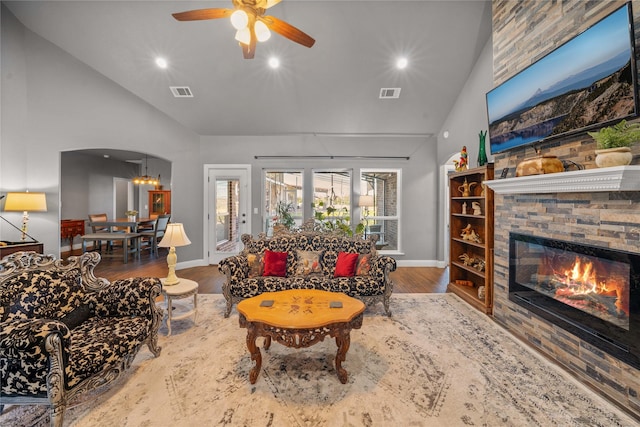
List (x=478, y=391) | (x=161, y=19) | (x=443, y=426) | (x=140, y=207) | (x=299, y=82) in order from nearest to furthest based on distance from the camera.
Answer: (x=443, y=426) → (x=478, y=391) → (x=161, y=19) → (x=299, y=82) → (x=140, y=207)

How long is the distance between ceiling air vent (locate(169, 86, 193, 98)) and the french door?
1.54 metres

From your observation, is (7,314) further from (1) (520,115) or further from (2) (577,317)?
(1) (520,115)

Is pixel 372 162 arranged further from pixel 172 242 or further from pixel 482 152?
pixel 172 242

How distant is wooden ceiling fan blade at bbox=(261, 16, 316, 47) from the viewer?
7.72 ft

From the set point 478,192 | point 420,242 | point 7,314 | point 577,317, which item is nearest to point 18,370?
point 7,314

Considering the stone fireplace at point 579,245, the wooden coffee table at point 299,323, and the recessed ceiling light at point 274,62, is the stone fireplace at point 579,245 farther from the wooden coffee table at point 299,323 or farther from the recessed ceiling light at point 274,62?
the recessed ceiling light at point 274,62

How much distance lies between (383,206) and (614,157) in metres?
4.38

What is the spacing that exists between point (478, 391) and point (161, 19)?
17.5 ft

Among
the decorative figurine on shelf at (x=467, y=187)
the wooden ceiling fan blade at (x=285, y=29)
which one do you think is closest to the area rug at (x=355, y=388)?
the decorative figurine on shelf at (x=467, y=187)

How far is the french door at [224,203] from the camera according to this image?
6.02 m

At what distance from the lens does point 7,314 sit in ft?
6.07

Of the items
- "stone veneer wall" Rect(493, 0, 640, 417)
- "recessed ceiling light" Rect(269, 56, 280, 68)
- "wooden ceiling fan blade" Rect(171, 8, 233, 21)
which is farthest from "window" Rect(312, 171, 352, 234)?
"wooden ceiling fan blade" Rect(171, 8, 233, 21)

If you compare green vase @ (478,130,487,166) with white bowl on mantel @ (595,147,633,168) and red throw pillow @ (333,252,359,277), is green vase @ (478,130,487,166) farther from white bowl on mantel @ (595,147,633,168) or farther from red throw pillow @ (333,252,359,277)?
red throw pillow @ (333,252,359,277)

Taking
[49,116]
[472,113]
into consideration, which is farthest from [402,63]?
[49,116]
